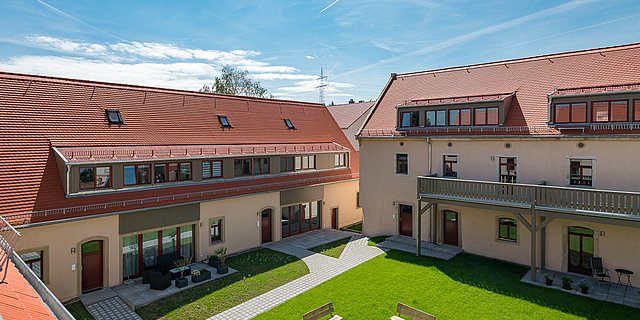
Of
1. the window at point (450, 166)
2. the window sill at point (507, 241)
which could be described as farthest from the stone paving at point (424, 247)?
the window at point (450, 166)

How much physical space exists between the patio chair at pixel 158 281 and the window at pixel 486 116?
16.6 meters

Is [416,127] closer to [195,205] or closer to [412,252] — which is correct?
[412,252]

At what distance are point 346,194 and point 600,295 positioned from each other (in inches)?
638

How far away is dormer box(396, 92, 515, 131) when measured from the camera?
19359 mm

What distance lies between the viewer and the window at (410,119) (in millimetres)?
22047

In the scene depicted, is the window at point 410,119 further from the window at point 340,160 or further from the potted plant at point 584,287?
the potted plant at point 584,287

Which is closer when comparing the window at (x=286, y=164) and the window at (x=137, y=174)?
the window at (x=137, y=174)

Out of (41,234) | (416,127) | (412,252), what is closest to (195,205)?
(41,234)

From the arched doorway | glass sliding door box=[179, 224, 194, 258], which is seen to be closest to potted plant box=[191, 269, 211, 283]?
glass sliding door box=[179, 224, 194, 258]

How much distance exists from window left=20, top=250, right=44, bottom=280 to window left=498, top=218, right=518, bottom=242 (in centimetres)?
1988

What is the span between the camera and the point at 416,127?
72.2ft

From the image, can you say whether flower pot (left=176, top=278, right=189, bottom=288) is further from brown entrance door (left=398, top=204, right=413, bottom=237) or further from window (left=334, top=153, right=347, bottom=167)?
window (left=334, top=153, right=347, bottom=167)

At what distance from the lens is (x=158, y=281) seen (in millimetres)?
15766

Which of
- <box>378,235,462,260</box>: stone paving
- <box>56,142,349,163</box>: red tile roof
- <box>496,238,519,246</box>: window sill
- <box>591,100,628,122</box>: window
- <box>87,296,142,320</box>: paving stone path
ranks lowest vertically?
<box>87,296,142,320</box>: paving stone path
